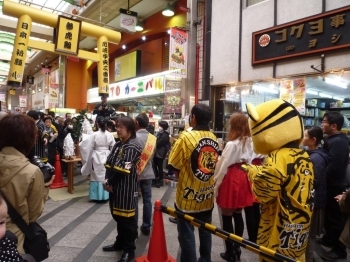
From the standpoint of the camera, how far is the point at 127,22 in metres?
11.6

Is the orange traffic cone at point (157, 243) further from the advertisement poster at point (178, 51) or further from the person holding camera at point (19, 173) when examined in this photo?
the advertisement poster at point (178, 51)

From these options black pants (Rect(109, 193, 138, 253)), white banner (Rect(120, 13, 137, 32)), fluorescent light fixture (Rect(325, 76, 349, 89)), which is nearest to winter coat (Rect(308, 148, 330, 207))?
black pants (Rect(109, 193, 138, 253))

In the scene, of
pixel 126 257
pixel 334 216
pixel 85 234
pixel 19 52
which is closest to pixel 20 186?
pixel 126 257

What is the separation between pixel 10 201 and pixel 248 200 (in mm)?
2442

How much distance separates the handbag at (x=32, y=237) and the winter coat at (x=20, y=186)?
Answer: 0.07 feet

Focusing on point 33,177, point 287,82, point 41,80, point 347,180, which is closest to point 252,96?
point 287,82

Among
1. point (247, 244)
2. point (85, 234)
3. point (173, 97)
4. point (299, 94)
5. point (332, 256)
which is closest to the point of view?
point (247, 244)

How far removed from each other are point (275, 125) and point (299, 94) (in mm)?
5255

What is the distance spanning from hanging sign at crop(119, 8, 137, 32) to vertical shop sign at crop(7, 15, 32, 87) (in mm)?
3996

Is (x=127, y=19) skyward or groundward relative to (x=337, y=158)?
skyward

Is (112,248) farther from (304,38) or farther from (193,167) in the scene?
(304,38)

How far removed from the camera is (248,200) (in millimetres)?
3229

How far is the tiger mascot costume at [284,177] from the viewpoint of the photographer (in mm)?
1896

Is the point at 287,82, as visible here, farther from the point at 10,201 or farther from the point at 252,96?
the point at 10,201
